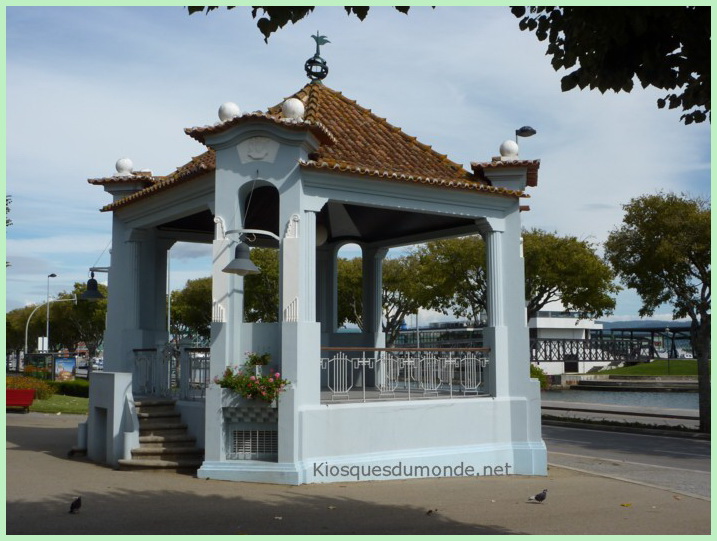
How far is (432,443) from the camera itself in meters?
13.0

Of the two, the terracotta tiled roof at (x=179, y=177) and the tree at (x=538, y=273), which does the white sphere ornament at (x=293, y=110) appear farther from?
the tree at (x=538, y=273)

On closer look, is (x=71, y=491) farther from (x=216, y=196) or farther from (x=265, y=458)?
(x=216, y=196)

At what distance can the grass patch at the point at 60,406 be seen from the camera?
26.2m

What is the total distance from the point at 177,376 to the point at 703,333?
16049mm

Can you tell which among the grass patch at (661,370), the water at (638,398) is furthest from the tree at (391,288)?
the grass patch at (661,370)

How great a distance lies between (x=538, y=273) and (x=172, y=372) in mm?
31948

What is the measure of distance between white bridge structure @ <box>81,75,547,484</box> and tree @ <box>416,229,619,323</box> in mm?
27773

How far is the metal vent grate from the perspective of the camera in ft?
39.0

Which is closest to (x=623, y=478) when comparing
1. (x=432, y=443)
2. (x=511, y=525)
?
(x=432, y=443)

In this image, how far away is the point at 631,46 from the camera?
21.5 feet

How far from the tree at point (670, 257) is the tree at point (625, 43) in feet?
57.3

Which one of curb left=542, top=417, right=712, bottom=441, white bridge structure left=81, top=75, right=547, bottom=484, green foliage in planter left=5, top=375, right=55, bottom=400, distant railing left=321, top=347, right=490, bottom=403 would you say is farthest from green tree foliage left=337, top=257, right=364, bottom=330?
distant railing left=321, top=347, right=490, bottom=403

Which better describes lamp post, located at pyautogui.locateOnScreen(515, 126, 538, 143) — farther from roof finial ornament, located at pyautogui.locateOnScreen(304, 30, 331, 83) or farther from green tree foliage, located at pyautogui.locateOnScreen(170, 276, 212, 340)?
green tree foliage, located at pyautogui.locateOnScreen(170, 276, 212, 340)

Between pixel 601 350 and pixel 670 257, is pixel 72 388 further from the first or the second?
pixel 601 350
